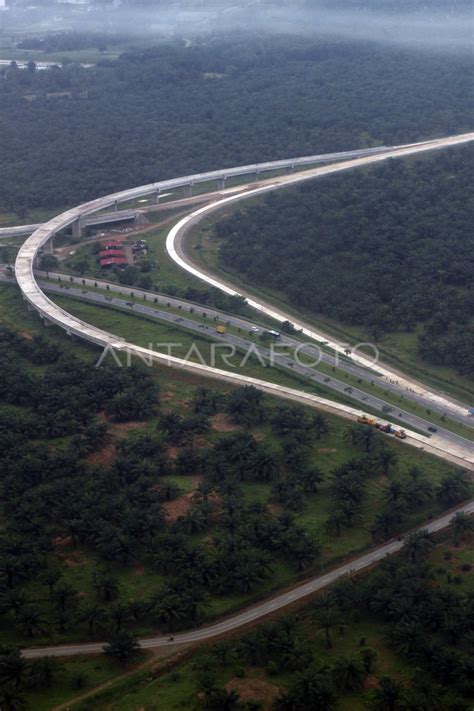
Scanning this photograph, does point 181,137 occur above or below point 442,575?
above

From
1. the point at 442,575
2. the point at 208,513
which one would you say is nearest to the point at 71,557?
the point at 208,513

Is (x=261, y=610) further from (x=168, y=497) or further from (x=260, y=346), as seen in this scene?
(x=260, y=346)

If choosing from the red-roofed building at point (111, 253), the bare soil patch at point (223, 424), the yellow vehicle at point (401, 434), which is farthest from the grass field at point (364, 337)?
the bare soil patch at point (223, 424)

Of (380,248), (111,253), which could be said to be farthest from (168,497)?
(111,253)

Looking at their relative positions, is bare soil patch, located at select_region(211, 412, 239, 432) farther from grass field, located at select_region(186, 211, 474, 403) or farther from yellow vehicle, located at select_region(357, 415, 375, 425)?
grass field, located at select_region(186, 211, 474, 403)

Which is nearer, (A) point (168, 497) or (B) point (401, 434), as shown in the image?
(A) point (168, 497)

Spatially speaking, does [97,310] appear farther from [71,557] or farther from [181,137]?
[181,137]
